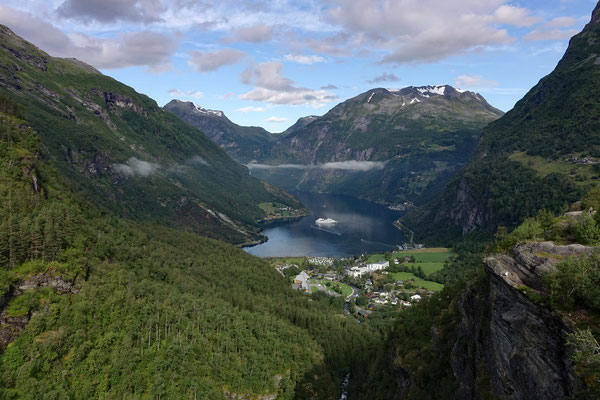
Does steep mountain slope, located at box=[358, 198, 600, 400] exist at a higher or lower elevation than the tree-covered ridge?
higher

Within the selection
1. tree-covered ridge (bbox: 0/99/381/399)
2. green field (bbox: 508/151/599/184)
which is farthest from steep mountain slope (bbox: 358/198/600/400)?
green field (bbox: 508/151/599/184)

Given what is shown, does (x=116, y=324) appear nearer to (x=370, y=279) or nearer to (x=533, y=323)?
(x=533, y=323)

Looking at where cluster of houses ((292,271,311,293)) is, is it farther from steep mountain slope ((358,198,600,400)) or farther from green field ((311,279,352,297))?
steep mountain slope ((358,198,600,400))

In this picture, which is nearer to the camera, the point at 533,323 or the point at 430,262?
the point at 533,323

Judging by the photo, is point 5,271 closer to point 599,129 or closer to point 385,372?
point 385,372

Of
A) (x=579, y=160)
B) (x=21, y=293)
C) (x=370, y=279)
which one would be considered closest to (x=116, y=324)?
(x=21, y=293)
